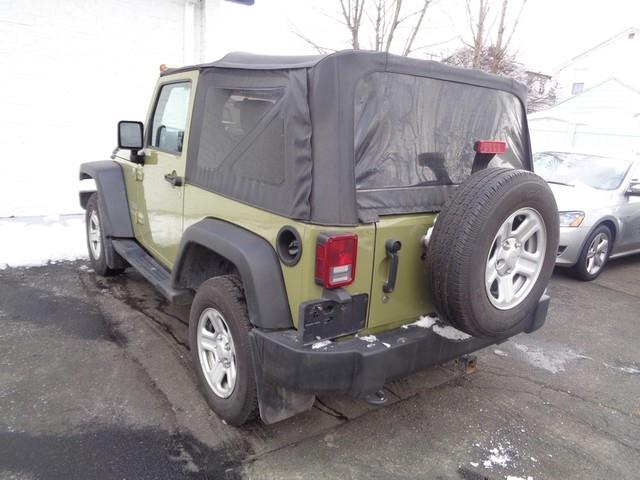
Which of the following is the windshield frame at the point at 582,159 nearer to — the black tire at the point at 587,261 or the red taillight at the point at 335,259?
the black tire at the point at 587,261

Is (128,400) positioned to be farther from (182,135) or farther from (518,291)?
(518,291)

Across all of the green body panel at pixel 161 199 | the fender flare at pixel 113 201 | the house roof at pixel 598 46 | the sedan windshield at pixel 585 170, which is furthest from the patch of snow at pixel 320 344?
the house roof at pixel 598 46

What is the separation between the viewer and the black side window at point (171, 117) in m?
3.45

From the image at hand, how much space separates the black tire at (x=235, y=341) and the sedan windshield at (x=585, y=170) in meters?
Result: 5.00

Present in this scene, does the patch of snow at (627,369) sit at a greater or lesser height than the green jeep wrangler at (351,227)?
lesser

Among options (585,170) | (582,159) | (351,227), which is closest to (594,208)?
(585,170)

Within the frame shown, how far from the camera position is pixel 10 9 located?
641 centimetres

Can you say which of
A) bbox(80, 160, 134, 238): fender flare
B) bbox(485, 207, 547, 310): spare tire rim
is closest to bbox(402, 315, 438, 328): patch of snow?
bbox(485, 207, 547, 310): spare tire rim

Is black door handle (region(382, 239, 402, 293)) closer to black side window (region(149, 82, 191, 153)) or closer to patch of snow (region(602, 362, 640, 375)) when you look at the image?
black side window (region(149, 82, 191, 153))

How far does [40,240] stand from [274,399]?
16.3ft

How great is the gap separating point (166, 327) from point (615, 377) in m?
3.53

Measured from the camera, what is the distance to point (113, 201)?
450 centimetres

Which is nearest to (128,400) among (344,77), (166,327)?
(166,327)

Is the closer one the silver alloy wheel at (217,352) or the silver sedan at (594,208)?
the silver alloy wheel at (217,352)
